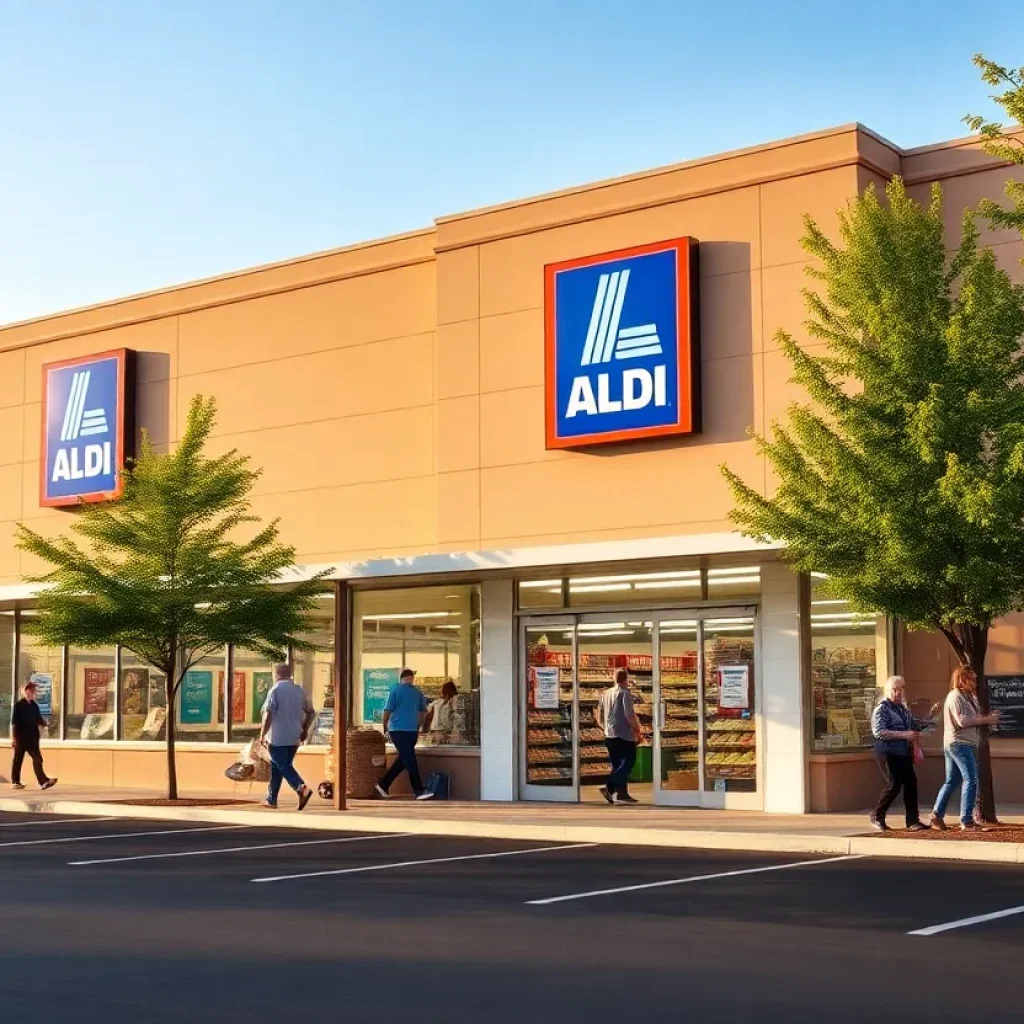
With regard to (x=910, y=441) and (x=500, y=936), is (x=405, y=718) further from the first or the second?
(x=500, y=936)

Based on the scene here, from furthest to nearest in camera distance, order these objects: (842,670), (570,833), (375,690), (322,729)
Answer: (322,729), (375,690), (842,670), (570,833)

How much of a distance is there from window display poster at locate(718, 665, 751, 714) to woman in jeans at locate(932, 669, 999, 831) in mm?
4339

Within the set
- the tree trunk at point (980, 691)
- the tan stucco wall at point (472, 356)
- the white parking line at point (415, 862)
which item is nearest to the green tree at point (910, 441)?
the tree trunk at point (980, 691)

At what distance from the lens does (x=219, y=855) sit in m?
15.4

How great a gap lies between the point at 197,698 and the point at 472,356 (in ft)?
24.2

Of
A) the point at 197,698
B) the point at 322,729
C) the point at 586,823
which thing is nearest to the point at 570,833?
the point at 586,823

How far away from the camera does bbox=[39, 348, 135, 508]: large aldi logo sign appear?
2733 cm

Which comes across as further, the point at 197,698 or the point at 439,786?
the point at 197,698

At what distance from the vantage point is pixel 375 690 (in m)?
23.8

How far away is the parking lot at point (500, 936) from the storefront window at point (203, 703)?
9.58 metres

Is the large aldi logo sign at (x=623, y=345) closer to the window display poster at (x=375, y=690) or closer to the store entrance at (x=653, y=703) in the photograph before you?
the store entrance at (x=653, y=703)

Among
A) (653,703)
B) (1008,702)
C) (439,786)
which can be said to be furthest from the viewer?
(439,786)

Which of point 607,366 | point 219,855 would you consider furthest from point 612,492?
point 219,855

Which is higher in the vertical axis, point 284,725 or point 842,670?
point 842,670
